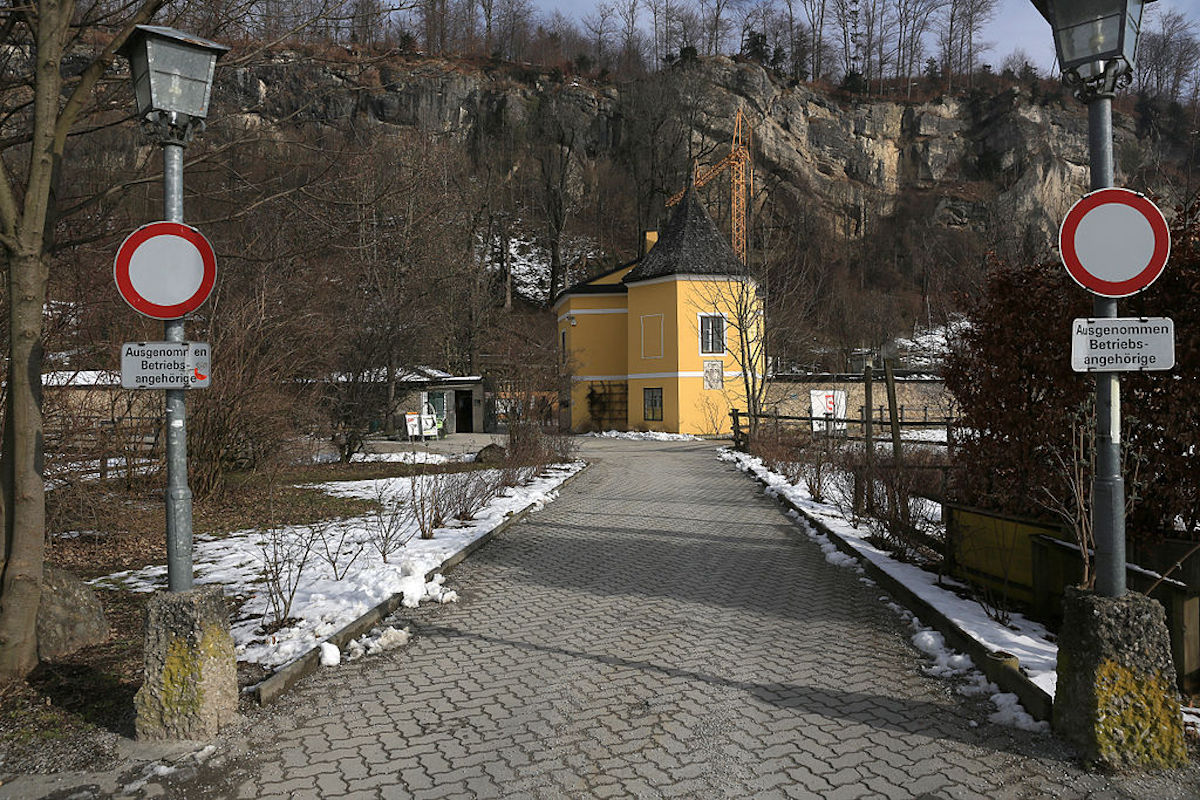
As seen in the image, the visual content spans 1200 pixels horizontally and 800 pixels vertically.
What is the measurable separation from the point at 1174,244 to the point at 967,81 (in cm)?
9280

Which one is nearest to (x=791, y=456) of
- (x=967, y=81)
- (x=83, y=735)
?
(x=83, y=735)

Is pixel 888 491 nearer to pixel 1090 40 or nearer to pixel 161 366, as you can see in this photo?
pixel 1090 40

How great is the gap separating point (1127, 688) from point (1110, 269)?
80.0 inches

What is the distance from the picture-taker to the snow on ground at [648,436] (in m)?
33.9

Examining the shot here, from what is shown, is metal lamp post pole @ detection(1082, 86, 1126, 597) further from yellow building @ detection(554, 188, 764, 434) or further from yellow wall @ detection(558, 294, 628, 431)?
yellow wall @ detection(558, 294, 628, 431)

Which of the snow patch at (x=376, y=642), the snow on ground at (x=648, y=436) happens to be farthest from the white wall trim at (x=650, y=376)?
the snow patch at (x=376, y=642)

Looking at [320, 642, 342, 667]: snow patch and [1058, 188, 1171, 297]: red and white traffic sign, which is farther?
[320, 642, 342, 667]: snow patch

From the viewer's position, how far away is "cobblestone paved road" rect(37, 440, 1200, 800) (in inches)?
149

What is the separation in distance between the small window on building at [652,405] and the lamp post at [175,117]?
108 feet

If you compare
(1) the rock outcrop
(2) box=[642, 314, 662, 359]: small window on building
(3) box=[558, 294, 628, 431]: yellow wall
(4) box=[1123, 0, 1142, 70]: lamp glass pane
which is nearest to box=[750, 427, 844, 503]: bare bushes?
(4) box=[1123, 0, 1142, 70]: lamp glass pane

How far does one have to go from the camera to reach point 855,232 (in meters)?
75.4

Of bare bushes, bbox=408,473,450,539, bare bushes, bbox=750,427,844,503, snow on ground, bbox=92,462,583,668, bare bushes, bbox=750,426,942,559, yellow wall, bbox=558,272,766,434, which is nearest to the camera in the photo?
snow on ground, bbox=92,462,583,668

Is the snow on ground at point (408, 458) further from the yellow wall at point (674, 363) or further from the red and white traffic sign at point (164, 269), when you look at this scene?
the yellow wall at point (674, 363)

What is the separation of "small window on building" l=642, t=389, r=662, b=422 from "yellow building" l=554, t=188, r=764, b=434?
0.05 metres
